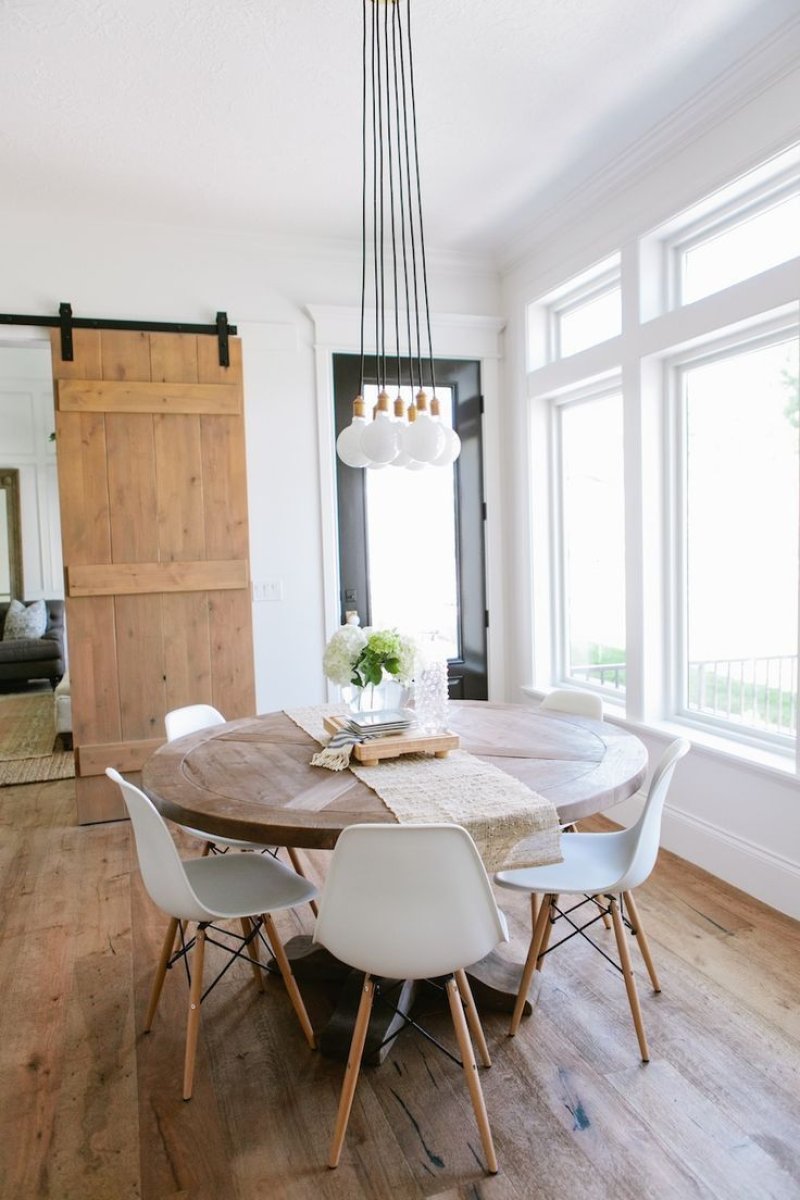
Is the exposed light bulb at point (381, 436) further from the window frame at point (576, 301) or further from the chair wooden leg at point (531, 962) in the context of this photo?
the window frame at point (576, 301)

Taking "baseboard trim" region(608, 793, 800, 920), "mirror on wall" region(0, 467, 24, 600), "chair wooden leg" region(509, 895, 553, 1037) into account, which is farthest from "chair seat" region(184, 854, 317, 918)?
"mirror on wall" region(0, 467, 24, 600)

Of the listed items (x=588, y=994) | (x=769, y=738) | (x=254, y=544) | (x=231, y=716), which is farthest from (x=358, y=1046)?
(x=254, y=544)

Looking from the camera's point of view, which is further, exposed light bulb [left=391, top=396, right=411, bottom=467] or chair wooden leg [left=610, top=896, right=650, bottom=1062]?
exposed light bulb [left=391, top=396, right=411, bottom=467]

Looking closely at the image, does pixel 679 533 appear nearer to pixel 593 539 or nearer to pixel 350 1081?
pixel 593 539

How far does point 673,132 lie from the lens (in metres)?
2.96

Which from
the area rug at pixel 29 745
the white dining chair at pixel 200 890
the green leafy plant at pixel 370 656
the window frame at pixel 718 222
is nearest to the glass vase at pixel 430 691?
the green leafy plant at pixel 370 656

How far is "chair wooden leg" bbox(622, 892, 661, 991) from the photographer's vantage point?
204 centimetres

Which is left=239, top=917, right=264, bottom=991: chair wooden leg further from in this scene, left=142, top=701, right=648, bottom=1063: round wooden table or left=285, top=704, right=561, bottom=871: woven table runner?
left=285, top=704, right=561, bottom=871: woven table runner

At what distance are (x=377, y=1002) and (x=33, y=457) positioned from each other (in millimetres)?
7125

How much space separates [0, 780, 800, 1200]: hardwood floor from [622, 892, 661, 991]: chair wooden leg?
0.05m

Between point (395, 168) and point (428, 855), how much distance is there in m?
2.99

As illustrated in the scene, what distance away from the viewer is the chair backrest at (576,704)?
2740 mm

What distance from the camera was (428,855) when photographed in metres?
1.46

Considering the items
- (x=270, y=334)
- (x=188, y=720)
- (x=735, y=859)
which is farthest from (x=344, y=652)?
(x=270, y=334)
